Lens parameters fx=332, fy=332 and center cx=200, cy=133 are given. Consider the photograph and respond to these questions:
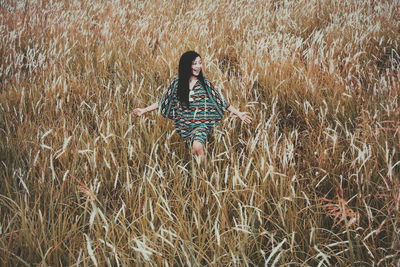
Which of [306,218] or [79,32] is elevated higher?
[79,32]

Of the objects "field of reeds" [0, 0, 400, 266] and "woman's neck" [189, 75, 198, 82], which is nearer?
"field of reeds" [0, 0, 400, 266]

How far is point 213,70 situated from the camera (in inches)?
125

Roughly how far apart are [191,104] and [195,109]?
0.06 meters

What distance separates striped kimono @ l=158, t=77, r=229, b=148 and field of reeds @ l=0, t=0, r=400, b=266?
131mm

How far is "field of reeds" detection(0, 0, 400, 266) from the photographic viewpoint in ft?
4.48

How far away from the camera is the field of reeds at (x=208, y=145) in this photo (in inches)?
53.8

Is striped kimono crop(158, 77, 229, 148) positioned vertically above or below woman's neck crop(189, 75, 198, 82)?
below

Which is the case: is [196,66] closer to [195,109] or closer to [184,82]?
[184,82]

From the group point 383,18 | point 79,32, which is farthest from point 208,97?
point 383,18

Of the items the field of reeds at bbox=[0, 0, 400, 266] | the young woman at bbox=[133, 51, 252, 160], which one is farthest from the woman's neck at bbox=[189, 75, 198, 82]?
the field of reeds at bbox=[0, 0, 400, 266]

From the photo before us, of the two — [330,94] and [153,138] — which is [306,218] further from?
[330,94]

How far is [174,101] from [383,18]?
3.31 meters

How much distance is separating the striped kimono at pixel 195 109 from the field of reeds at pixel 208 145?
131 millimetres

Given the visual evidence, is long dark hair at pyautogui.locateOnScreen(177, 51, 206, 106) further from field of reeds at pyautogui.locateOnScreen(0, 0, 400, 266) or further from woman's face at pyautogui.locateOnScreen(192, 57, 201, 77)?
field of reeds at pyautogui.locateOnScreen(0, 0, 400, 266)
